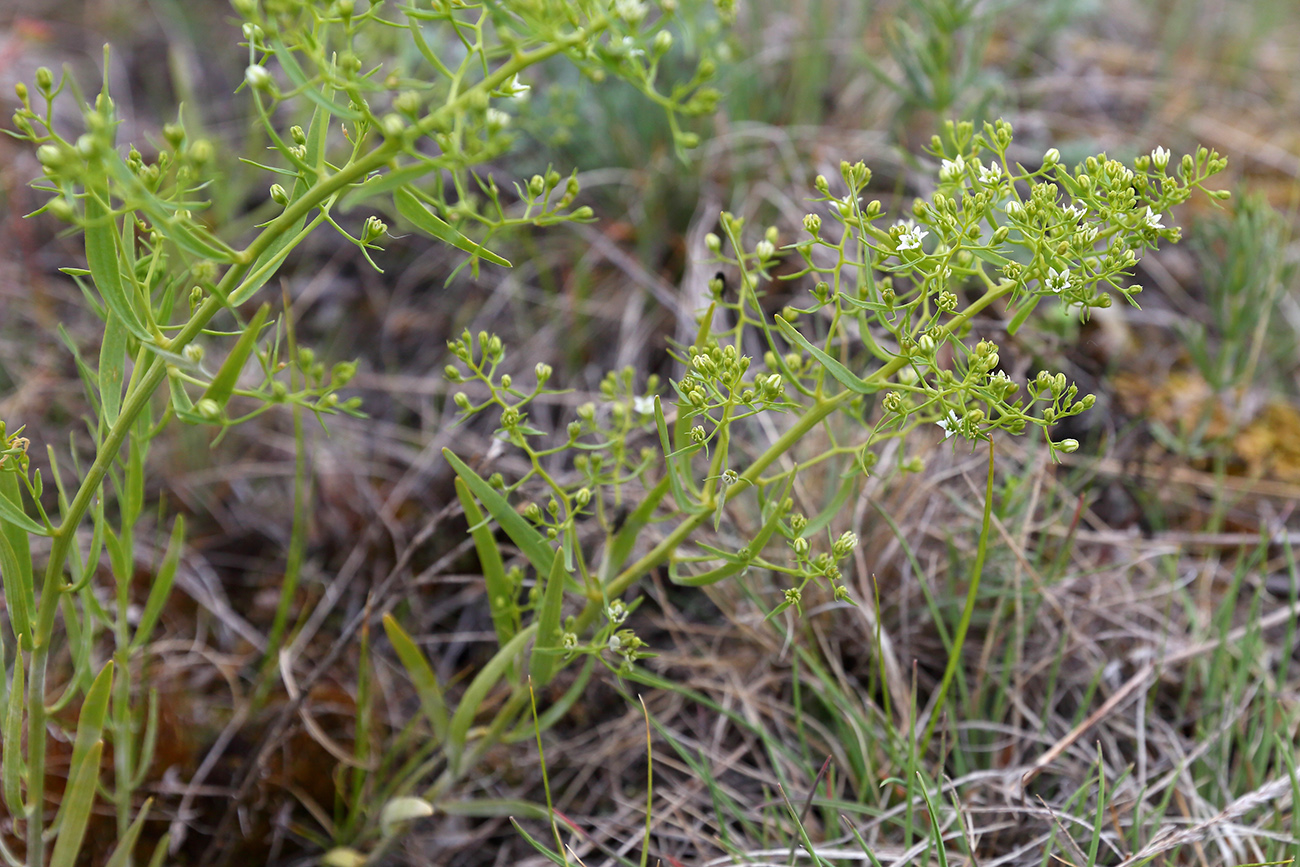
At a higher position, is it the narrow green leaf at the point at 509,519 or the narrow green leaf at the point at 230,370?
the narrow green leaf at the point at 230,370

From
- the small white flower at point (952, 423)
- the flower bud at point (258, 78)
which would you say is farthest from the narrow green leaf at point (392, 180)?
the small white flower at point (952, 423)

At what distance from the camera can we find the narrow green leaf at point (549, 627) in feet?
3.96

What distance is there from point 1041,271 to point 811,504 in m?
1.00

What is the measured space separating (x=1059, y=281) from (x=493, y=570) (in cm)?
87

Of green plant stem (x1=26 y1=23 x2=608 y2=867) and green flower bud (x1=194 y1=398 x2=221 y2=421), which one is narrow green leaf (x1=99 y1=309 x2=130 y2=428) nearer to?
green plant stem (x1=26 y1=23 x2=608 y2=867)

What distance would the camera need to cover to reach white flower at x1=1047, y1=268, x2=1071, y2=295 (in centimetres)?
105

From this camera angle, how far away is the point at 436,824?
5.80 feet

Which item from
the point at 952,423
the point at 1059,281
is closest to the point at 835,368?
the point at 952,423

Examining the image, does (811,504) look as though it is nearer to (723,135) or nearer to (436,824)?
(436,824)

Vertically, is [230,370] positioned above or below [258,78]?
below

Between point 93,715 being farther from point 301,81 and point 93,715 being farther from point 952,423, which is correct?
point 952,423

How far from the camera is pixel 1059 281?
106 centimetres

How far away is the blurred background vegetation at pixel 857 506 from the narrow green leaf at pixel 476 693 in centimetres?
11

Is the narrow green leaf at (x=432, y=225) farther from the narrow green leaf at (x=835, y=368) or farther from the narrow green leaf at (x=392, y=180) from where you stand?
the narrow green leaf at (x=835, y=368)
